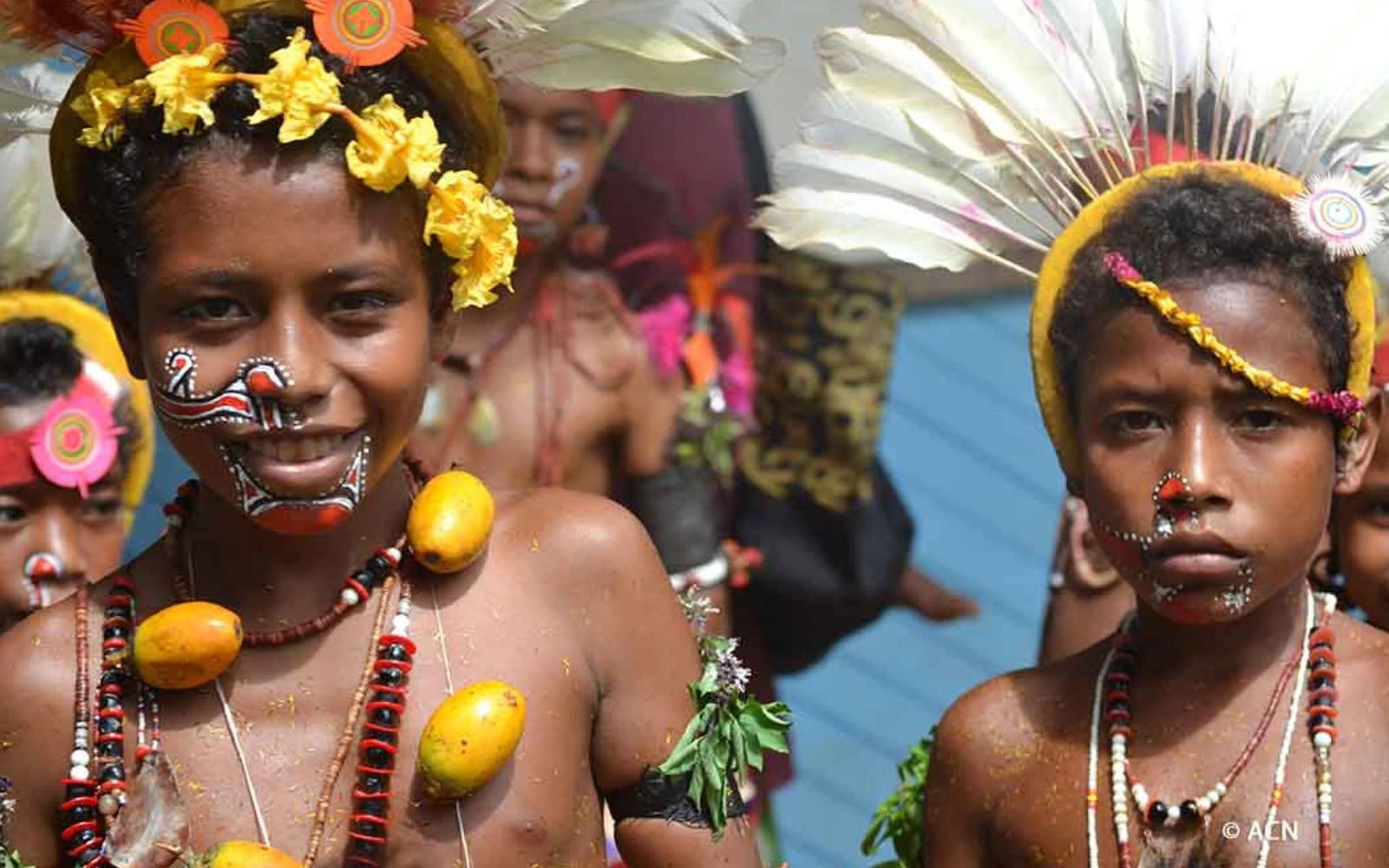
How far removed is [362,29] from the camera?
386 centimetres

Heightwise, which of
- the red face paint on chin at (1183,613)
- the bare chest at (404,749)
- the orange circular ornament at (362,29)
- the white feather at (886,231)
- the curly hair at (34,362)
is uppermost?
the orange circular ornament at (362,29)

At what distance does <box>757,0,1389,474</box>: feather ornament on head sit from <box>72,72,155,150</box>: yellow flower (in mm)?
1212

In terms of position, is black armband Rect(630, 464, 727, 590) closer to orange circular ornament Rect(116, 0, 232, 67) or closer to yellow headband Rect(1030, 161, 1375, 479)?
yellow headband Rect(1030, 161, 1375, 479)

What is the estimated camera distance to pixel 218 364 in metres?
3.80

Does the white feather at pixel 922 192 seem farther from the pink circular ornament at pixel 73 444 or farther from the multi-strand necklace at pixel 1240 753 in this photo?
the pink circular ornament at pixel 73 444

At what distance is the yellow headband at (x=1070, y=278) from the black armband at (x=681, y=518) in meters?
2.63

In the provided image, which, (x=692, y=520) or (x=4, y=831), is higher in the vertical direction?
(x=4, y=831)

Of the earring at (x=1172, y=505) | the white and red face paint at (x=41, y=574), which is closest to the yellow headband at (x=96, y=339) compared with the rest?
the white and red face paint at (x=41, y=574)

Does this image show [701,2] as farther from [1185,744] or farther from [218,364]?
[1185,744]

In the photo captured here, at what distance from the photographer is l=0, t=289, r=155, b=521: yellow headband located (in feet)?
17.7

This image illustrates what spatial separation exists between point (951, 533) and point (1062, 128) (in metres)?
4.39

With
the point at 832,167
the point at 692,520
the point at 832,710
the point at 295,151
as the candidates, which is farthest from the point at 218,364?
the point at 832,710

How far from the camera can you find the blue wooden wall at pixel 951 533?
8.63 metres

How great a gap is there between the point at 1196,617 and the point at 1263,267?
0.53 m
